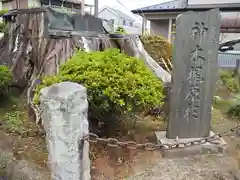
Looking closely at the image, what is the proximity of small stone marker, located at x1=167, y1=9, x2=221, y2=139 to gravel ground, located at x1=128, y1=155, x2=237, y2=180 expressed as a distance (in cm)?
45

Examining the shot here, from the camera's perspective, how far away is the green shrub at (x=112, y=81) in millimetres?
4023

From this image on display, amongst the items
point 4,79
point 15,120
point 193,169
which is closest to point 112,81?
point 193,169

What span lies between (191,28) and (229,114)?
3.43 m

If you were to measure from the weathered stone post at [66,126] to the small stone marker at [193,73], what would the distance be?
2265 mm

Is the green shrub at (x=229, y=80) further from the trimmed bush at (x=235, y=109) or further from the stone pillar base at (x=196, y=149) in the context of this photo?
the stone pillar base at (x=196, y=149)

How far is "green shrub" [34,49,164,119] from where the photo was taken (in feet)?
13.2

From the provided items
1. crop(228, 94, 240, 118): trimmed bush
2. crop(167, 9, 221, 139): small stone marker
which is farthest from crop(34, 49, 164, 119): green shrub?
crop(228, 94, 240, 118): trimmed bush

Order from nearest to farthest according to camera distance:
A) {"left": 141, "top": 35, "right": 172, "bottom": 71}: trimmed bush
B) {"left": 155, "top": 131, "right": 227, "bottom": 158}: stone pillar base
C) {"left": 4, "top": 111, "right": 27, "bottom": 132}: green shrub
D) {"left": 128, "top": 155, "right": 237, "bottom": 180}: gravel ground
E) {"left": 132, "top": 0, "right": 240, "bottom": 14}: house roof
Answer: {"left": 128, "top": 155, "right": 237, "bottom": 180}: gravel ground → {"left": 155, "top": 131, "right": 227, "bottom": 158}: stone pillar base → {"left": 4, "top": 111, "right": 27, "bottom": 132}: green shrub → {"left": 141, "top": 35, "right": 172, "bottom": 71}: trimmed bush → {"left": 132, "top": 0, "right": 240, "bottom": 14}: house roof

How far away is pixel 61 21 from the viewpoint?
23.8 ft

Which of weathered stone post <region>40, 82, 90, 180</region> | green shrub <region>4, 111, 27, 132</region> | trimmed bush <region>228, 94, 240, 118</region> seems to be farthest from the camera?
trimmed bush <region>228, 94, 240, 118</region>

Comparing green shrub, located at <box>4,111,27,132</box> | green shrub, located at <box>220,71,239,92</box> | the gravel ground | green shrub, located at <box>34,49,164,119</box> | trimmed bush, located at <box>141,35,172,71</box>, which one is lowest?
the gravel ground

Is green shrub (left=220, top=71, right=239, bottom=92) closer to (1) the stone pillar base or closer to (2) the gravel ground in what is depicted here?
(1) the stone pillar base

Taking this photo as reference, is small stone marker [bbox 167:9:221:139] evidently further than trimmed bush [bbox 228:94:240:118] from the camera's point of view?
No

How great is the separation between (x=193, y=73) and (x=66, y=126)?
263 centimetres
